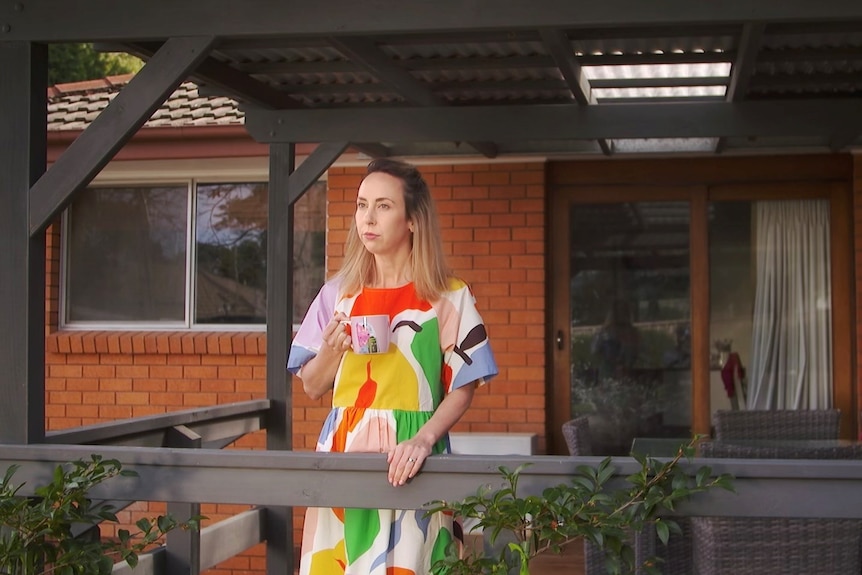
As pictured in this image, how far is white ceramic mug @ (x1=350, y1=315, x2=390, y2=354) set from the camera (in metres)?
2.94

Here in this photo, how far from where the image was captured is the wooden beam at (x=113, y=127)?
350 cm

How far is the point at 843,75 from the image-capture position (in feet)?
17.6

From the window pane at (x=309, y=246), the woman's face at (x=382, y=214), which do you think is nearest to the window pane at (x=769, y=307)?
the window pane at (x=309, y=246)

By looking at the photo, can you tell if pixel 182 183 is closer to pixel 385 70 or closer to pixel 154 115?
pixel 154 115

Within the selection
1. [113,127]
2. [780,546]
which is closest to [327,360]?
[113,127]

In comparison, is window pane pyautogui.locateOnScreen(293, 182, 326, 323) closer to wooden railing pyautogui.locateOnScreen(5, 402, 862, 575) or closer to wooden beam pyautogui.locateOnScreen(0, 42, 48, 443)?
wooden railing pyautogui.locateOnScreen(5, 402, 862, 575)

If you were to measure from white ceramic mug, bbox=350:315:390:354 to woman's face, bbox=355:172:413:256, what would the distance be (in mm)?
240

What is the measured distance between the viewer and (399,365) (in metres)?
3.08

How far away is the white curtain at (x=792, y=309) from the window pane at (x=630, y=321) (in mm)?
484

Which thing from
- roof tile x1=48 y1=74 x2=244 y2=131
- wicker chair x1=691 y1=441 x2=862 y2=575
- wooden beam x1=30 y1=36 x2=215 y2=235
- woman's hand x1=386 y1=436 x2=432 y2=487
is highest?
roof tile x1=48 y1=74 x2=244 y2=131

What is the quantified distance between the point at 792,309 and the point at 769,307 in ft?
0.48

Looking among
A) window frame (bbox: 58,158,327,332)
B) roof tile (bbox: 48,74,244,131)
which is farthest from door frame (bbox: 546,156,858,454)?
roof tile (bbox: 48,74,244,131)

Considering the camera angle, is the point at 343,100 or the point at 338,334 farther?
the point at 343,100

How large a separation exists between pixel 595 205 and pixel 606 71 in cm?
233
